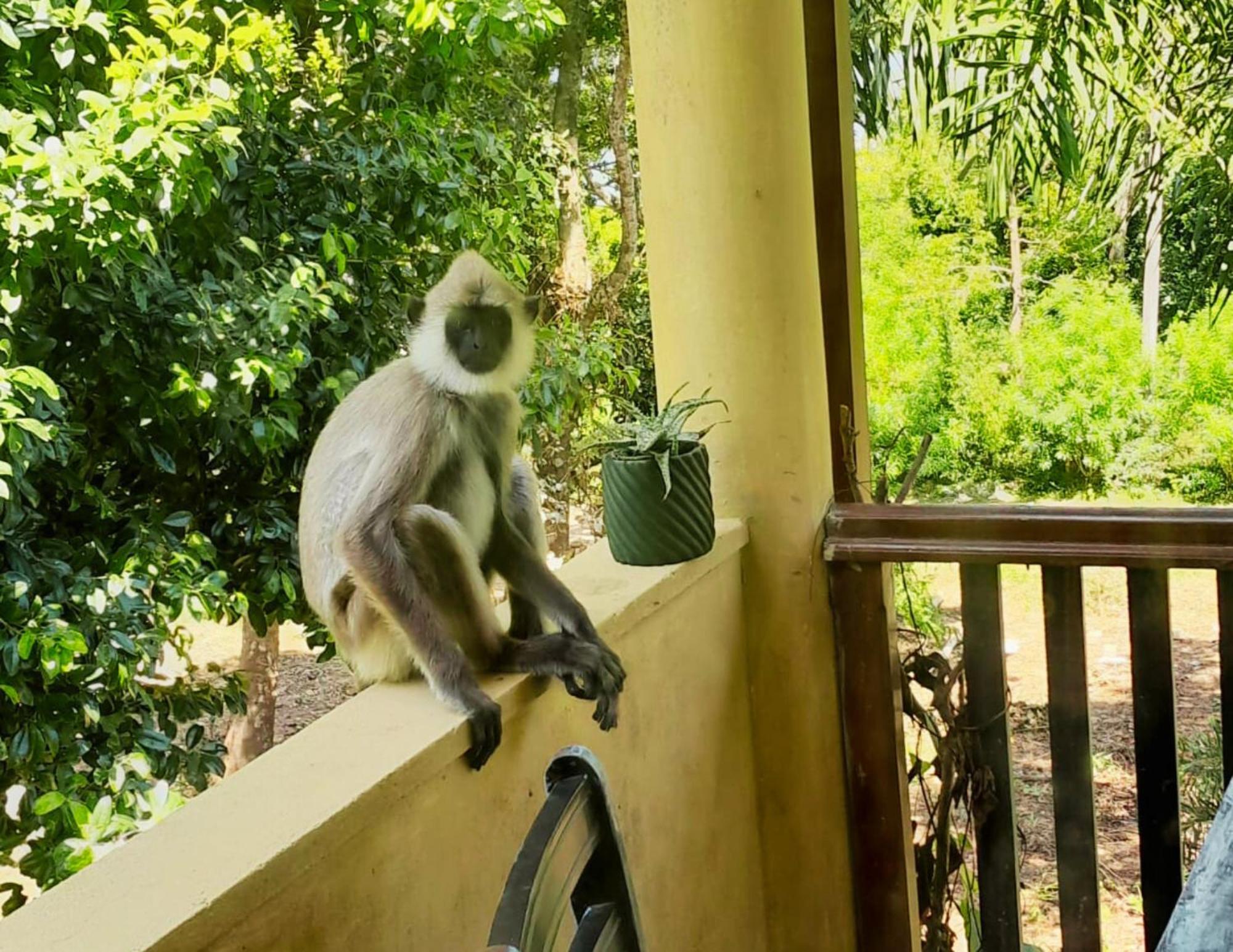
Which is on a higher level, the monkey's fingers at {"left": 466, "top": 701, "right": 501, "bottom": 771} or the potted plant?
the potted plant

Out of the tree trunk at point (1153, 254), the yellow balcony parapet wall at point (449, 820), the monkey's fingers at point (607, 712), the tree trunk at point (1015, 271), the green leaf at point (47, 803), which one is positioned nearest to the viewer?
the yellow balcony parapet wall at point (449, 820)

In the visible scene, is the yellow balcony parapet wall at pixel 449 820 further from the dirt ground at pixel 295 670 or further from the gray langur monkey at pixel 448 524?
the dirt ground at pixel 295 670

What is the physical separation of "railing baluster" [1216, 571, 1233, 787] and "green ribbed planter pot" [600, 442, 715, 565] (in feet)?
2.91

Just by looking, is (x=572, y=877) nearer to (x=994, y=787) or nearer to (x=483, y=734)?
(x=483, y=734)

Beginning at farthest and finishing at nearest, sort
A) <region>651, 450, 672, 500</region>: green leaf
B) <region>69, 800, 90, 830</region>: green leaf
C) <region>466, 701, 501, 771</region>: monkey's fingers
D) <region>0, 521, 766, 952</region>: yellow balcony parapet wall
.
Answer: <region>69, 800, 90, 830</region>: green leaf < <region>651, 450, 672, 500</region>: green leaf < <region>466, 701, 501, 771</region>: monkey's fingers < <region>0, 521, 766, 952</region>: yellow balcony parapet wall

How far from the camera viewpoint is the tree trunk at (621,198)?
622 centimetres

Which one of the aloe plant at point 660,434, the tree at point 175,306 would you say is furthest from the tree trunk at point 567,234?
the aloe plant at point 660,434

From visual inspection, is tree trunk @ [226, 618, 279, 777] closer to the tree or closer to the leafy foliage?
the tree

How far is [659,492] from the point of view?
7.44 ft

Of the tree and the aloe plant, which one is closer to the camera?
the aloe plant

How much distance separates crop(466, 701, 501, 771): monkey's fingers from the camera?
1694 mm

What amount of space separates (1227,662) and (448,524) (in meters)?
1.38

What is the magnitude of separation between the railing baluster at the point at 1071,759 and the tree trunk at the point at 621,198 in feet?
13.9

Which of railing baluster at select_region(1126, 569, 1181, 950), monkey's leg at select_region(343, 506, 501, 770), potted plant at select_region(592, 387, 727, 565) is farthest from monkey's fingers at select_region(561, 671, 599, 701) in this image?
railing baluster at select_region(1126, 569, 1181, 950)
